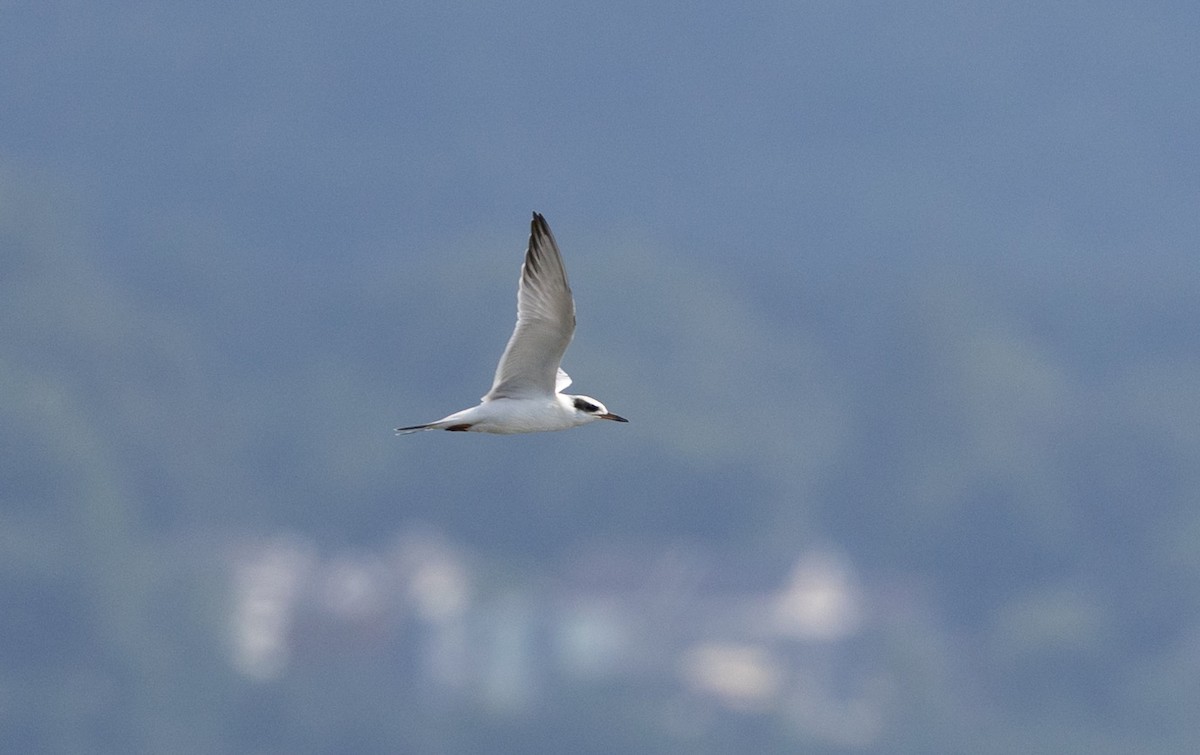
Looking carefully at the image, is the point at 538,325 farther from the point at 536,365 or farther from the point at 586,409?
the point at 586,409

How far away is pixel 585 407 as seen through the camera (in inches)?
450

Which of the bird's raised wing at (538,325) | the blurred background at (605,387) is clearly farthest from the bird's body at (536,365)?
the blurred background at (605,387)

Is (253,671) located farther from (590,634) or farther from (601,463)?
(601,463)

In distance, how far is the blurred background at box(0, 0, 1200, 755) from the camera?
338 ft

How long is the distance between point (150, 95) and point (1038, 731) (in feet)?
300

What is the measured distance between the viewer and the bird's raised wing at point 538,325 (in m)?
10.4

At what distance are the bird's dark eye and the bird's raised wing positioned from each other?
0.67ft

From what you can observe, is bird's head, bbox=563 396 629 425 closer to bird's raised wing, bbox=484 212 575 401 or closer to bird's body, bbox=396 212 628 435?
bird's body, bbox=396 212 628 435

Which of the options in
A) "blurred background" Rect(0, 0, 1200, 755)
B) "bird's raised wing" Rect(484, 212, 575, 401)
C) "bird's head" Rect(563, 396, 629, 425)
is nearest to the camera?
"bird's raised wing" Rect(484, 212, 575, 401)

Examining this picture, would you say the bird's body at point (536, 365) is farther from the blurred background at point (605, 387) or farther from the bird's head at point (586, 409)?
the blurred background at point (605, 387)

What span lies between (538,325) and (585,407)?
783mm

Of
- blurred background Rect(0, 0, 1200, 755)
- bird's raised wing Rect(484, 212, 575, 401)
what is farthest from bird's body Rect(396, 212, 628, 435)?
blurred background Rect(0, 0, 1200, 755)

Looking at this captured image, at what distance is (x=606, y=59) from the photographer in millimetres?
187375

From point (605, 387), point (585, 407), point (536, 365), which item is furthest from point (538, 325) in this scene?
point (605, 387)
